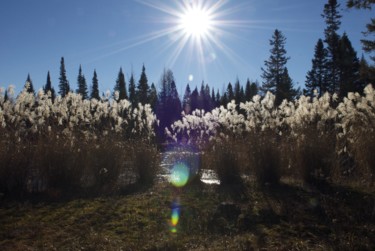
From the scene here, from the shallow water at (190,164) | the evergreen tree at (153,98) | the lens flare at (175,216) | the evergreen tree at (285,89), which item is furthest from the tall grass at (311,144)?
the evergreen tree at (153,98)

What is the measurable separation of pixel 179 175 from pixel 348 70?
25153 mm

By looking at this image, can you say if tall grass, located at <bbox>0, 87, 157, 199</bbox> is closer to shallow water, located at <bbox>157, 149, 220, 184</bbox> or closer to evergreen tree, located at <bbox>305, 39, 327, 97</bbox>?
shallow water, located at <bbox>157, 149, 220, 184</bbox>

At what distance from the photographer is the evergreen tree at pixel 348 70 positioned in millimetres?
27358

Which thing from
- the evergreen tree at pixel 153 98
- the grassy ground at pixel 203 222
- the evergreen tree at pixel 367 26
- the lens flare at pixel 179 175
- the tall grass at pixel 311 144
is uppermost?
the evergreen tree at pixel 153 98

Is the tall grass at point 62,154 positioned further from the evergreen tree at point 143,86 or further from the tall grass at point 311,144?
the evergreen tree at point 143,86

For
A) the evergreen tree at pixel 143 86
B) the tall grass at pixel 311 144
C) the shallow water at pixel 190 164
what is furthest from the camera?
the evergreen tree at pixel 143 86

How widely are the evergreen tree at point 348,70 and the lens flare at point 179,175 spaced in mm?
23491

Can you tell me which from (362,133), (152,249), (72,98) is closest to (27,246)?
(152,249)

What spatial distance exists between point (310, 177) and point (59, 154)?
3.89m

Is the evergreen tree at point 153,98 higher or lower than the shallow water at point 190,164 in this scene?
higher

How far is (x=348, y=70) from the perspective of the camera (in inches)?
1105

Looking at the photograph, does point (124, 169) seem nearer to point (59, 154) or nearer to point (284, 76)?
point (59, 154)

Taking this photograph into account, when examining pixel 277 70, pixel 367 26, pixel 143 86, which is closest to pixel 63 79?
pixel 143 86

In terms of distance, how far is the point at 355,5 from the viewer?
938 cm
